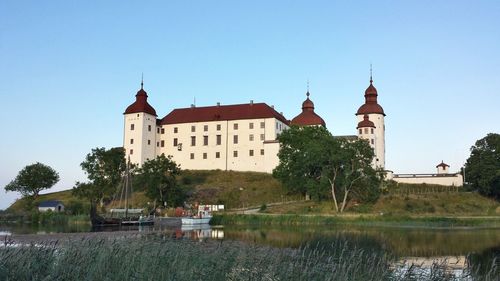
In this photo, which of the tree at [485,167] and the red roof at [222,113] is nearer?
the tree at [485,167]

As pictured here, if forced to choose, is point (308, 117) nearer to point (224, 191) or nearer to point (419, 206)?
point (224, 191)

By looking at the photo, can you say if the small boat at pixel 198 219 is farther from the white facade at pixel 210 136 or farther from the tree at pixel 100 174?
the white facade at pixel 210 136

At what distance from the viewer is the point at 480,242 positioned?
30750 millimetres

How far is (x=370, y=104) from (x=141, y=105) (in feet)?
142

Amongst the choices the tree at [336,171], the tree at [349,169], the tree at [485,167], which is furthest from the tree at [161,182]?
the tree at [485,167]

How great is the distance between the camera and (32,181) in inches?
3538

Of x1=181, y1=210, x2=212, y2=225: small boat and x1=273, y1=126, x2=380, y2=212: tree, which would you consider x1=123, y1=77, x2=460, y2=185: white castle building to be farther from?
x1=181, y1=210, x2=212, y2=225: small boat

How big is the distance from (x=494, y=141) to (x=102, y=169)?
59.1 m

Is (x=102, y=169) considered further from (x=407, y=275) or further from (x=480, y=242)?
(x=407, y=275)

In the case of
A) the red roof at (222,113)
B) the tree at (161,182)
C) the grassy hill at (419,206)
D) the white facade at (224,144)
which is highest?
the red roof at (222,113)

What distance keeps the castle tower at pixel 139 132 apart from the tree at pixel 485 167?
5364cm

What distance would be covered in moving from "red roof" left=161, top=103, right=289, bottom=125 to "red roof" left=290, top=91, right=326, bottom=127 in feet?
12.0

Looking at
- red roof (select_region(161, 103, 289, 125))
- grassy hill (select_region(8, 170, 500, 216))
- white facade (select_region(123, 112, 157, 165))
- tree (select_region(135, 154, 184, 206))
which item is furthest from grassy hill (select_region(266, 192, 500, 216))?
white facade (select_region(123, 112, 157, 165))

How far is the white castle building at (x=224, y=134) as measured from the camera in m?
89.4
